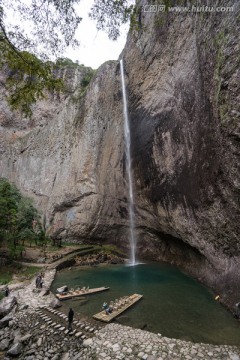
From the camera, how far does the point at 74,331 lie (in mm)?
9562

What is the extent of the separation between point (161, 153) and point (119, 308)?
12.4 meters

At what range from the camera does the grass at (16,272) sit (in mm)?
17516

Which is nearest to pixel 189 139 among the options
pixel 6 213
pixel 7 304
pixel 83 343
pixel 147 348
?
pixel 147 348

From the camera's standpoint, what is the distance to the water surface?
32.8 feet

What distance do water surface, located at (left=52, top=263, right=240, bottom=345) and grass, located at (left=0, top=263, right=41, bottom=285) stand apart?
202 centimetres

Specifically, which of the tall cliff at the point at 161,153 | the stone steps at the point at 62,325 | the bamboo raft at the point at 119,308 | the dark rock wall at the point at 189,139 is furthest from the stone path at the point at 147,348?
the dark rock wall at the point at 189,139

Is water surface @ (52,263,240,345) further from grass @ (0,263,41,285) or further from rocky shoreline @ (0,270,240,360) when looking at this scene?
grass @ (0,263,41,285)

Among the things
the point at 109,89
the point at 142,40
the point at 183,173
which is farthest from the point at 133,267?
the point at 142,40

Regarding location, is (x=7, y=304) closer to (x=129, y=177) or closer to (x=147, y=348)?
(x=147, y=348)

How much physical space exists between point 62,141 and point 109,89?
10176 mm

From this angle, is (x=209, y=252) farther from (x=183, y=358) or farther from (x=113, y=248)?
(x=113, y=248)

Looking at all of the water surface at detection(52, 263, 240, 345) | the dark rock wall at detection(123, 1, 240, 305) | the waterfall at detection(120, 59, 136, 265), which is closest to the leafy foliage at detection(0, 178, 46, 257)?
the water surface at detection(52, 263, 240, 345)

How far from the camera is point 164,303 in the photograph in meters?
12.9

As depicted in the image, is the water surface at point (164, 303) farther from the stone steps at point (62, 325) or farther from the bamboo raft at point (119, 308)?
the stone steps at point (62, 325)
